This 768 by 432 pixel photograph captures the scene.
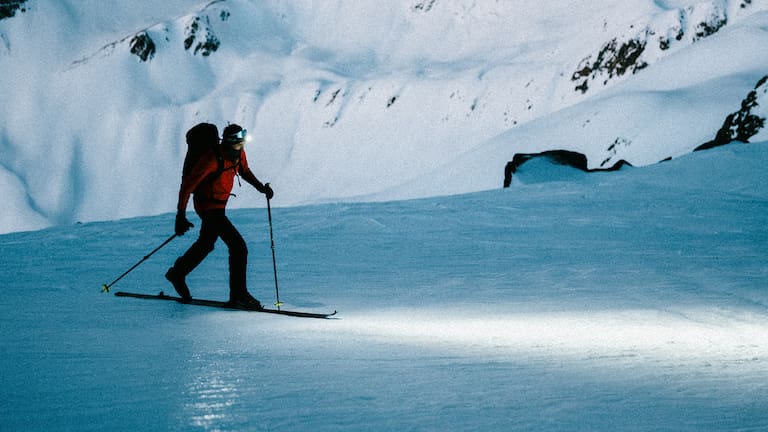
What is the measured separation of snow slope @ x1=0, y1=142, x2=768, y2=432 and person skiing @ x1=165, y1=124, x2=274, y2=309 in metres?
0.30

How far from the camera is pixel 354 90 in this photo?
111m

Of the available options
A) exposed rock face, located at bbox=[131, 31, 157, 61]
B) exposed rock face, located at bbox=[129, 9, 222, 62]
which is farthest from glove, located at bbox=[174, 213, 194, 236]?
exposed rock face, located at bbox=[131, 31, 157, 61]

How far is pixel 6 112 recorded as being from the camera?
146 metres

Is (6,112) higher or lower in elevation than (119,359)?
higher

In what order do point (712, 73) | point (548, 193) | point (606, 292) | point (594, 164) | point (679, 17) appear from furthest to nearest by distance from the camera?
point (679, 17), point (712, 73), point (594, 164), point (548, 193), point (606, 292)

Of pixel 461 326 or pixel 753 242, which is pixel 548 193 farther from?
pixel 461 326

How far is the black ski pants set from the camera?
6035 mm

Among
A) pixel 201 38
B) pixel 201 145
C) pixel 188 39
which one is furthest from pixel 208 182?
pixel 188 39

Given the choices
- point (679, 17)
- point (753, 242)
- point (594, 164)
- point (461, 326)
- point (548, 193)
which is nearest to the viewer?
point (461, 326)

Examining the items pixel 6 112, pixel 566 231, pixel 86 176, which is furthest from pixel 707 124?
pixel 6 112

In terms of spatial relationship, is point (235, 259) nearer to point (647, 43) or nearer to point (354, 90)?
point (647, 43)

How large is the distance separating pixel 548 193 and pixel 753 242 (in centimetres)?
558

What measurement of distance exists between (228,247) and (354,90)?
107 m

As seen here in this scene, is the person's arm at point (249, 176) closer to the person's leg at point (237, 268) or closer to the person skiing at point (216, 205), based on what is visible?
the person skiing at point (216, 205)
